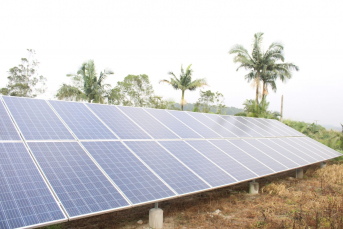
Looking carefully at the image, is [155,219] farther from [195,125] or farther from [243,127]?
[243,127]

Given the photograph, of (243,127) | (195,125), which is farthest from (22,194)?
(243,127)

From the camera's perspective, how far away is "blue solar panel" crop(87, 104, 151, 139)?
8934 millimetres

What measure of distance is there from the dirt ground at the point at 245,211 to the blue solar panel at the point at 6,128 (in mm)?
2611

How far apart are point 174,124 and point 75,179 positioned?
6.18 meters

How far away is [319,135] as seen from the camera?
31.3 meters

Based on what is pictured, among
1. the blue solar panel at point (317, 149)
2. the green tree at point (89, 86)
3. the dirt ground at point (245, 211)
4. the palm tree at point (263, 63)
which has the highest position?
the palm tree at point (263, 63)

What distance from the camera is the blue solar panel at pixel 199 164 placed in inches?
318

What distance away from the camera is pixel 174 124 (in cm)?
1154

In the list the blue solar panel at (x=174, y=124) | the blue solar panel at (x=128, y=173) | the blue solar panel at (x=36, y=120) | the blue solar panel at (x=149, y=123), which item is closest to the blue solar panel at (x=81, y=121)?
the blue solar panel at (x=36, y=120)

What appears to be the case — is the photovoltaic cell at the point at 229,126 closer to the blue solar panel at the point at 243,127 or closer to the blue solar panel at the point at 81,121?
the blue solar panel at the point at 243,127

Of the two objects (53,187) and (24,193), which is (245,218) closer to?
(53,187)

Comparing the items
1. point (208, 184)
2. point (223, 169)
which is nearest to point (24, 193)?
point (208, 184)

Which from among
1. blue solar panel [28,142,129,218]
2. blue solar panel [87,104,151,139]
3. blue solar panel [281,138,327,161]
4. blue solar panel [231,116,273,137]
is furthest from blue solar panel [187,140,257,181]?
blue solar panel [281,138,327,161]

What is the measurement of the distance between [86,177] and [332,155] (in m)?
16.4
